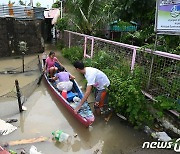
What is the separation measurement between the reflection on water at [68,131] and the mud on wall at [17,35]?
27.9ft

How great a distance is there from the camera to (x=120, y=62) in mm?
6355

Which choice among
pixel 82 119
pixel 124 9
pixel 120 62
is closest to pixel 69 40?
pixel 124 9

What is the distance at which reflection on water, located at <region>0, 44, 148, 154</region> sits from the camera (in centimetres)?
422

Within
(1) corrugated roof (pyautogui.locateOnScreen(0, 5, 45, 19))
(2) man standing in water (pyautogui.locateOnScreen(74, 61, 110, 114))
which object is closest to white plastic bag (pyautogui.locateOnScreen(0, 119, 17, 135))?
(2) man standing in water (pyautogui.locateOnScreen(74, 61, 110, 114))

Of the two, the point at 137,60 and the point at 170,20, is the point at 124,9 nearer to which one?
the point at 137,60

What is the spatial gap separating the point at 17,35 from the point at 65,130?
436 inches

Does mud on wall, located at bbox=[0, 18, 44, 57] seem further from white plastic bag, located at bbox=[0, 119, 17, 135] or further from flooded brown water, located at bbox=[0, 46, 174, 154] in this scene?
white plastic bag, located at bbox=[0, 119, 17, 135]

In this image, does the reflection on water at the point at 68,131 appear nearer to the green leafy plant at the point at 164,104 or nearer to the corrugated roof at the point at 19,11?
the green leafy plant at the point at 164,104

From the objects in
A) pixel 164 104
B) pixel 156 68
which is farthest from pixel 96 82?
pixel 164 104

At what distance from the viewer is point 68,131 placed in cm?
484

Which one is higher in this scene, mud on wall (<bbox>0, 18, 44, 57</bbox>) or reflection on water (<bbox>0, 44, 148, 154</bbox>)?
mud on wall (<bbox>0, 18, 44, 57</bbox>)

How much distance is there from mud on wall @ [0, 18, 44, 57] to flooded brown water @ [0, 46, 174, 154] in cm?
831

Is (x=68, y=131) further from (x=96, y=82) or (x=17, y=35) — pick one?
(x=17, y=35)

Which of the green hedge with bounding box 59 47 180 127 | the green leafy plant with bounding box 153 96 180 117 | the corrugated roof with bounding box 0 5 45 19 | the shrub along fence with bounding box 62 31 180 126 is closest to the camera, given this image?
the green leafy plant with bounding box 153 96 180 117
